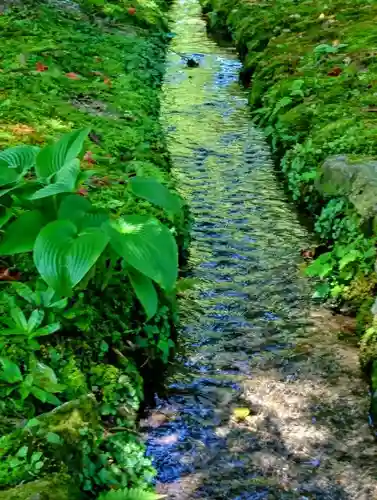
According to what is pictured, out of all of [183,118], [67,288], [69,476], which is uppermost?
[67,288]

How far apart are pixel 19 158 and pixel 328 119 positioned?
5.80 metres

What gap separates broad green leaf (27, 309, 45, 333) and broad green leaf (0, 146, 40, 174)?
3.67 feet

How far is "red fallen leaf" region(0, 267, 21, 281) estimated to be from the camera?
457cm

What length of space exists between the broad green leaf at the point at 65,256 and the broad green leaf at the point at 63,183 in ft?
0.83

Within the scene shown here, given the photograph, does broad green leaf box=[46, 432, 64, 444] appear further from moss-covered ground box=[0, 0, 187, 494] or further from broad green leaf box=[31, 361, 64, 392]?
broad green leaf box=[31, 361, 64, 392]

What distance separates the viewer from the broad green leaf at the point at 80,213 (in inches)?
171

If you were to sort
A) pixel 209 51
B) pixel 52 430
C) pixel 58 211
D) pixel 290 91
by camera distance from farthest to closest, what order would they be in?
1. pixel 209 51
2. pixel 290 91
3. pixel 58 211
4. pixel 52 430

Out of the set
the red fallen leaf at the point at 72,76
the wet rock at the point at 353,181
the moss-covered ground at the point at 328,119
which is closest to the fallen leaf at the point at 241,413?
the moss-covered ground at the point at 328,119

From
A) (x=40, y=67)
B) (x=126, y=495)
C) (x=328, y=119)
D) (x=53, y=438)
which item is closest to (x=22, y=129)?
(x=40, y=67)

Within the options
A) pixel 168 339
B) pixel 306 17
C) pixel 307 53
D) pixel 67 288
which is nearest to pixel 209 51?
pixel 306 17

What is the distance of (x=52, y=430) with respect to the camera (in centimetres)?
340

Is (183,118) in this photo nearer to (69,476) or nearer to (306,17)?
(306,17)

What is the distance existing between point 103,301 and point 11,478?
193 centimetres

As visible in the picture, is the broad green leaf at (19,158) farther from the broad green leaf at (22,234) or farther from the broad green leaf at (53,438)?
the broad green leaf at (53,438)
